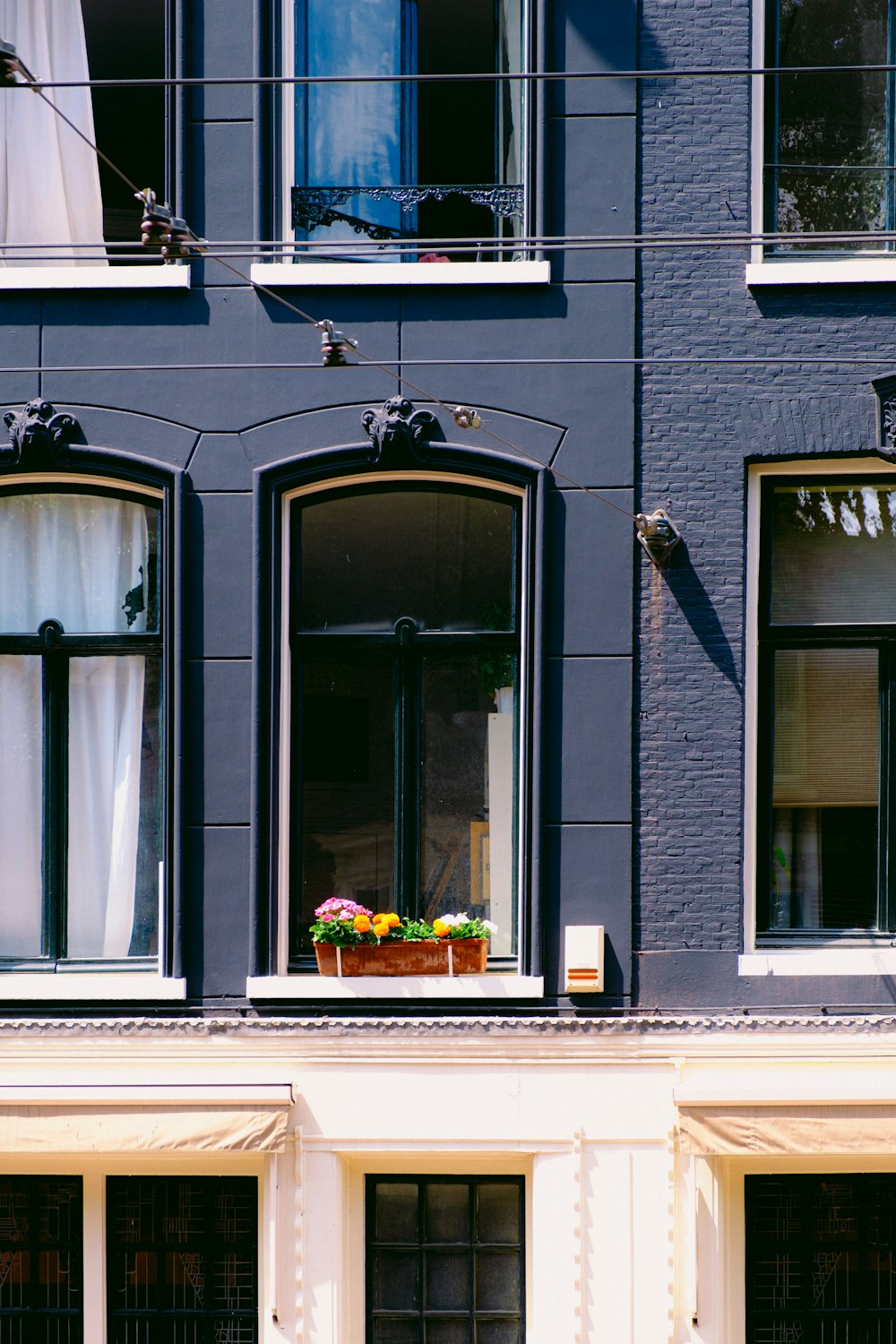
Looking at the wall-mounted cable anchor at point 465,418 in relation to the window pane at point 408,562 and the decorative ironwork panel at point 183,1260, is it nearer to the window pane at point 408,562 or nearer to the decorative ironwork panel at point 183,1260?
the window pane at point 408,562

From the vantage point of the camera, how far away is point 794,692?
7281 mm

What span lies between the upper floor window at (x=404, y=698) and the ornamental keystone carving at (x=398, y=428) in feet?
0.80

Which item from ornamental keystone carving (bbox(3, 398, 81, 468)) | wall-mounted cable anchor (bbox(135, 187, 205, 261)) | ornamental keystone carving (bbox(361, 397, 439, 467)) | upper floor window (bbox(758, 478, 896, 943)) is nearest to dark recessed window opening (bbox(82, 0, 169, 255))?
ornamental keystone carving (bbox(3, 398, 81, 468))

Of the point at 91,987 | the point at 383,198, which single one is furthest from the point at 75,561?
the point at 383,198

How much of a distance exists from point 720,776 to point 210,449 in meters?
3.31

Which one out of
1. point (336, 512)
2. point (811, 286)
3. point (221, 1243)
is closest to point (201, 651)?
point (336, 512)

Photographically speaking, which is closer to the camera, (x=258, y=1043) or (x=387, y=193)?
(x=258, y=1043)

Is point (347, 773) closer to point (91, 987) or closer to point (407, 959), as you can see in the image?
point (407, 959)

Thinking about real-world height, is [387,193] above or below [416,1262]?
above

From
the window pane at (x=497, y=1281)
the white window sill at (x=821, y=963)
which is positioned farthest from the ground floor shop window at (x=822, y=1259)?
the window pane at (x=497, y=1281)

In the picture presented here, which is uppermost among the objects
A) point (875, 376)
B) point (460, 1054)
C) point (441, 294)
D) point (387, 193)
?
point (387, 193)

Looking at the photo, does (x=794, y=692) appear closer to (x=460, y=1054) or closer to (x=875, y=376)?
(x=875, y=376)

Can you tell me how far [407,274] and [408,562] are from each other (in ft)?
5.16

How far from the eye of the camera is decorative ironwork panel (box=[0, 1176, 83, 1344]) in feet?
23.6
